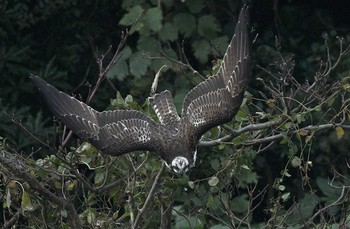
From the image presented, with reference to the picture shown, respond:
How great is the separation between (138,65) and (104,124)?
245 centimetres

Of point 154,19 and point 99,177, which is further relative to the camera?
point 154,19

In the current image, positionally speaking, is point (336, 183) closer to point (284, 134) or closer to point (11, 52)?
point (11, 52)

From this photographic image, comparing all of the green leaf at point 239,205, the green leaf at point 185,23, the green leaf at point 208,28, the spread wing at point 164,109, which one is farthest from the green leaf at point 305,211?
the spread wing at point 164,109

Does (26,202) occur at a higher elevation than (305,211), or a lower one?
higher

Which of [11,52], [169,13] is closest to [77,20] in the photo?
[11,52]

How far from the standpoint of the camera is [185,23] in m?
9.77

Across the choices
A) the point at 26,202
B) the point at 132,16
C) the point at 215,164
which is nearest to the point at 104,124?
the point at 215,164

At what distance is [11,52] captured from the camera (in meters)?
10.7

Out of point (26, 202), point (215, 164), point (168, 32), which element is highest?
point (26, 202)

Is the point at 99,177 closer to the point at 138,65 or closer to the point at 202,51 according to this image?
the point at 138,65

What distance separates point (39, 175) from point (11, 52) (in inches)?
155

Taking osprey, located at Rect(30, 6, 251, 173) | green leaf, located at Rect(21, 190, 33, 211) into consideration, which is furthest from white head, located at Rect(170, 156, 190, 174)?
green leaf, located at Rect(21, 190, 33, 211)

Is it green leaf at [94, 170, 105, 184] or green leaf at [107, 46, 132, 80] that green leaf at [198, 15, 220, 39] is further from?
green leaf at [94, 170, 105, 184]

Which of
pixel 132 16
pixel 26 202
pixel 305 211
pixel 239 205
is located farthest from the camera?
pixel 132 16
